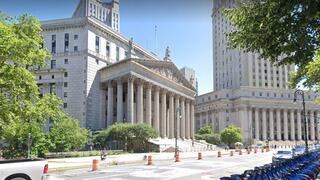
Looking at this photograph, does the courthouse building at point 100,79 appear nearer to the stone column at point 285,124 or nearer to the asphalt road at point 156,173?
the asphalt road at point 156,173

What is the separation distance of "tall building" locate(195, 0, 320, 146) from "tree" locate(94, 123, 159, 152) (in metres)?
77.2

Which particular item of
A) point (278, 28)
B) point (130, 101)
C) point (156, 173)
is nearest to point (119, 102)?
point (130, 101)

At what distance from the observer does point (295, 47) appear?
1202cm

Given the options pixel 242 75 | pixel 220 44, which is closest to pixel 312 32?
pixel 242 75

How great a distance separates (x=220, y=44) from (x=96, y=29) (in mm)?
91973

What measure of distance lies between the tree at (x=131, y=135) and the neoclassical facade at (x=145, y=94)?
6.92m

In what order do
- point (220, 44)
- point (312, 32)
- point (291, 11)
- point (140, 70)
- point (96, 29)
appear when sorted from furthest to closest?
point (220, 44), point (96, 29), point (140, 70), point (312, 32), point (291, 11)

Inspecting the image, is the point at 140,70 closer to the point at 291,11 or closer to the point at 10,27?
the point at 10,27

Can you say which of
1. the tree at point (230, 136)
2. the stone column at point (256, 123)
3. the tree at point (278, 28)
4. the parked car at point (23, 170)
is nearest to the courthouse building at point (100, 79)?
the tree at point (230, 136)

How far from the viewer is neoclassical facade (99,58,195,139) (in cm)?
8789

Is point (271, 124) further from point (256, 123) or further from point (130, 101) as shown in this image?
point (130, 101)

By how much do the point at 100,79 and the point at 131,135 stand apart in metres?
23.1

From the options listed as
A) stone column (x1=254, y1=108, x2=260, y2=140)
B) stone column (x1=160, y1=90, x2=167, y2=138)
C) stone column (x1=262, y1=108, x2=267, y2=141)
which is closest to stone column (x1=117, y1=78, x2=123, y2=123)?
stone column (x1=160, y1=90, x2=167, y2=138)

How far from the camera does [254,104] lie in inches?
6117
